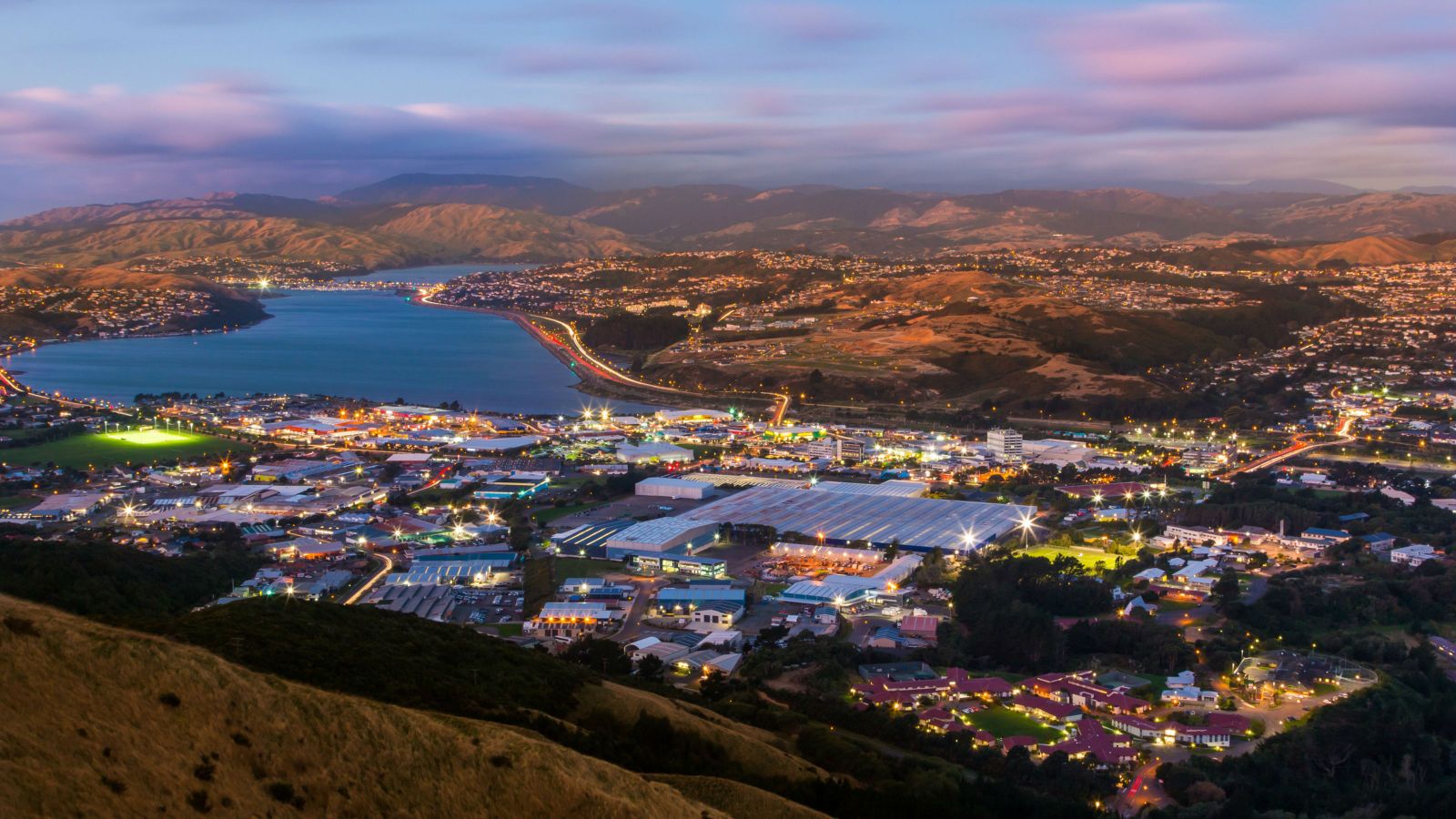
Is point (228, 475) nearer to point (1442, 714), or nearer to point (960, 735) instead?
point (960, 735)

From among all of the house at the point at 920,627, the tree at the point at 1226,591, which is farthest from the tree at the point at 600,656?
the tree at the point at 1226,591

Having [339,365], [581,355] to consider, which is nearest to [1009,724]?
[581,355]

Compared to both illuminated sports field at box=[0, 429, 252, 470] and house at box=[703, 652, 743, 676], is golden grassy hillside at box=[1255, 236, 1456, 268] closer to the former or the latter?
illuminated sports field at box=[0, 429, 252, 470]

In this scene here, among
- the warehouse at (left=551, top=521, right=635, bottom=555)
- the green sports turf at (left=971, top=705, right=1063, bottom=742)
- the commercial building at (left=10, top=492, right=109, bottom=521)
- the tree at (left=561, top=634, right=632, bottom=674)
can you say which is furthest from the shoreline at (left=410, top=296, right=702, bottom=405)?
the green sports turf at (left=971, top=705, right=1063, bottom=742)

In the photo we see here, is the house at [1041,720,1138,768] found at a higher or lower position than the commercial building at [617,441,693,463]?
higher

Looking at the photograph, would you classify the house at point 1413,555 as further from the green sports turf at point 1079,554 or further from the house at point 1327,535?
the green sports turf at point 1079,554

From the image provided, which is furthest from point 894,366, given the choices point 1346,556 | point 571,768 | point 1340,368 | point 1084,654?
point 571,768
